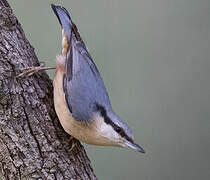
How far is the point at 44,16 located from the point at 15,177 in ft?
6.61

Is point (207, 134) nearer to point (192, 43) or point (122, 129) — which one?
point (192, 43)

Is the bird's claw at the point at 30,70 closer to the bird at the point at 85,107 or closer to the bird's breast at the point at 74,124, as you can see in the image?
the bird at the point at 85,107

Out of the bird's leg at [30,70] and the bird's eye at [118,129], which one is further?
the bird's eye at [118,129]

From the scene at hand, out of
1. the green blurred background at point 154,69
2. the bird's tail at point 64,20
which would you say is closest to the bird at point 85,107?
the bird's tail at point 64,20

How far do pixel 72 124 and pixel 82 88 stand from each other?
21 cm

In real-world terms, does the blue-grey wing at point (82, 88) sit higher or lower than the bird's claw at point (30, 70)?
lower

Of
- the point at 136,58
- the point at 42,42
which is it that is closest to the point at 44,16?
the point at 42,42

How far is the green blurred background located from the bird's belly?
1.55m

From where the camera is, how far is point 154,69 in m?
3.91

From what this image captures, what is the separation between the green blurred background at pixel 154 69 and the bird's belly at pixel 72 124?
1.55 m

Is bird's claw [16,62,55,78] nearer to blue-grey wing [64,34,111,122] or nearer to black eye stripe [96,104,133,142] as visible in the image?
blue-grey wing [64,34,111,122]

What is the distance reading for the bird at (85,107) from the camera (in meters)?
2.23

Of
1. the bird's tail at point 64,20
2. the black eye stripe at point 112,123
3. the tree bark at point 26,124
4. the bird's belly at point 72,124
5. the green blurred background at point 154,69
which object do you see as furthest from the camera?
the green blurred background at point 154,69

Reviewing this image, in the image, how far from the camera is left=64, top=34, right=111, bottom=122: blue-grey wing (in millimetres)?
2268
